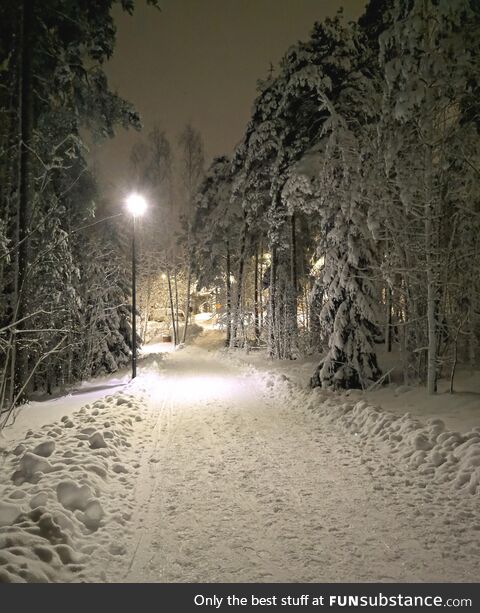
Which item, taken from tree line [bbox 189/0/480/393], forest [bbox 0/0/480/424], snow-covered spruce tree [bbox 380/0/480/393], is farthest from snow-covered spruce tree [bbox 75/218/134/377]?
snow-covered spruce tree [bbox 380/0/480/393]

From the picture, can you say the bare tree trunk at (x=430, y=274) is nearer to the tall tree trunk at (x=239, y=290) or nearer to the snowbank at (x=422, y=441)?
the snowbank at (x=422, y=441)

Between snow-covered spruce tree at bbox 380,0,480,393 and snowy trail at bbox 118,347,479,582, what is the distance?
4443 mm

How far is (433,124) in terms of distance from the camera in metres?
8.61

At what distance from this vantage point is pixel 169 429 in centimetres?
804

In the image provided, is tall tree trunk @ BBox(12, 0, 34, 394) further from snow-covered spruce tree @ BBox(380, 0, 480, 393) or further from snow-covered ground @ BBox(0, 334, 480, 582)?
snow-covered spruce tree @ BBox(380, 0, 480, 393)

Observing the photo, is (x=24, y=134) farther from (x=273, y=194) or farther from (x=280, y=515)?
(x=280, y=515)

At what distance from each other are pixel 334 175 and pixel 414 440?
299 inches

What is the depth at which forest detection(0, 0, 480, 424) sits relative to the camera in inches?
319

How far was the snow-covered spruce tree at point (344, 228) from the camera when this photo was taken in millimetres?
10125

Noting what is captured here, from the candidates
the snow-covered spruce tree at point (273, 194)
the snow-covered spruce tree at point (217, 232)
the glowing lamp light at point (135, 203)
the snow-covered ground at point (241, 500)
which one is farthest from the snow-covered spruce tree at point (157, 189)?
the snow-covered ground at point (241, 500)

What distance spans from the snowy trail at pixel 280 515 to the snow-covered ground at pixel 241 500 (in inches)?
0.7

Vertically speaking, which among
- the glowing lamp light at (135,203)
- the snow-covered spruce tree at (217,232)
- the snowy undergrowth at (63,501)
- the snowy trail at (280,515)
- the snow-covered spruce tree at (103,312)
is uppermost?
the snow-covered spruce tree at (217,232)

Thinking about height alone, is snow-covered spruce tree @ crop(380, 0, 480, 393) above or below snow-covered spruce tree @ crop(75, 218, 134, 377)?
above

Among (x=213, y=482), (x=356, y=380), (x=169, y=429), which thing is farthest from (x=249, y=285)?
(x=213, y=482)
